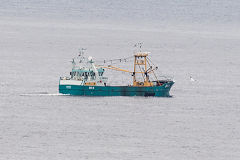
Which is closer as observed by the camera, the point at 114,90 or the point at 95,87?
the point at 114,90

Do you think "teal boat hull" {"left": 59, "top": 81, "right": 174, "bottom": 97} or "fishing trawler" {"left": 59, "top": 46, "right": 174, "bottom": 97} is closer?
"teal boat hull" {"left": 59, "top": 81, "right": 174, "bottom": 97}

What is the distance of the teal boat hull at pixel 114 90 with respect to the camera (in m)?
174

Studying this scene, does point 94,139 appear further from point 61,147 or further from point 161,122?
point 161,122

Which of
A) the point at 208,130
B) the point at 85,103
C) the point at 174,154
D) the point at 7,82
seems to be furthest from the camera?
the point at 7,82

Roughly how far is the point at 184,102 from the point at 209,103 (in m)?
4.27

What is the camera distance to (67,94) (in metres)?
174

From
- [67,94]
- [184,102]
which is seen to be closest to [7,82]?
[67,94]

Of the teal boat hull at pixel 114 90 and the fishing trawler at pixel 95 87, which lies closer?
the teal boat hull at pixel 114 90

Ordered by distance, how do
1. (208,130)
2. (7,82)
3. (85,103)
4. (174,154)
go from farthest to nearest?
(7,82)
(85,103)
(208,130)
(174,154)

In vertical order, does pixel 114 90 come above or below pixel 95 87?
below

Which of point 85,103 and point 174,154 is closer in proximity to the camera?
point 174,154

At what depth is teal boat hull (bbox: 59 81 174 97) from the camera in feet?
570

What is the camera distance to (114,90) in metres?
174

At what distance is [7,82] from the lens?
19300 cm
